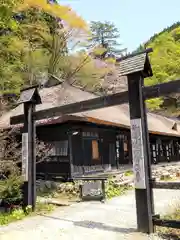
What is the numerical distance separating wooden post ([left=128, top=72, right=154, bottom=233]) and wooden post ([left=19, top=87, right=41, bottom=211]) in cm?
349

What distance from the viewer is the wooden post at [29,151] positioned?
8148 millimetres

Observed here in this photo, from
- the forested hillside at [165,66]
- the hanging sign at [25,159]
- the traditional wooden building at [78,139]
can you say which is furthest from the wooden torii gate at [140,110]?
the forested hillside at [165,66]

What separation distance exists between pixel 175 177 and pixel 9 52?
14.9 meters

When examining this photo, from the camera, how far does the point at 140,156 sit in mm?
6027

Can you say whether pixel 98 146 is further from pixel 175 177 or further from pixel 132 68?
pixel 132 68

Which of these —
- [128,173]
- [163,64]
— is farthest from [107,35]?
[128,173]

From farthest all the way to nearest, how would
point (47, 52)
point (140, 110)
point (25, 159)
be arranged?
point (47, 52), point (25, 159), point (140, 110)

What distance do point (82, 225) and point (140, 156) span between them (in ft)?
7.30

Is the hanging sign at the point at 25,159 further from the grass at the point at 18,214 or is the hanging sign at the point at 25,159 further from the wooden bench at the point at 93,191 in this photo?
the wooden bench at the point at 93,191

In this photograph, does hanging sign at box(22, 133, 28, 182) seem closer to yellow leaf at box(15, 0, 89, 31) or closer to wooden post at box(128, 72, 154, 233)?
wooden post at box(128, 72, 154, 233)

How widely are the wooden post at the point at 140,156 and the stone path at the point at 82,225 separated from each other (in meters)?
0.40

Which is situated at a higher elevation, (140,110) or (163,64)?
(163,64)

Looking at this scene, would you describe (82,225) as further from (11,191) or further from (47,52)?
(47,52)

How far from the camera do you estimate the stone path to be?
572 cm
